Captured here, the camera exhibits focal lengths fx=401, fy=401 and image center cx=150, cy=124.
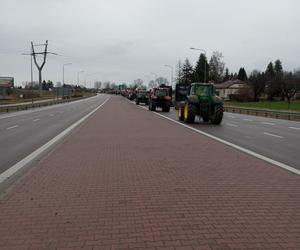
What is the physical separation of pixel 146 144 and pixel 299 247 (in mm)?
9470

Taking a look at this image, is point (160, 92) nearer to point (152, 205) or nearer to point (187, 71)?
point (152, 205)

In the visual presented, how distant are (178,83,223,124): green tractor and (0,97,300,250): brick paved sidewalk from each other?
44.7 feet

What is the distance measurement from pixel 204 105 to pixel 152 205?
18.9 metres

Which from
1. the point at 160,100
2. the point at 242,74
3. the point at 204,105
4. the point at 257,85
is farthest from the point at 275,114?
the point at 242,74

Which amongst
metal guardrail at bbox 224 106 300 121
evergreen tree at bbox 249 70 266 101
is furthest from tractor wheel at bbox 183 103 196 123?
evergreen tree at bbox 249 70 266 101

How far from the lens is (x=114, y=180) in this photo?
26.7 ft

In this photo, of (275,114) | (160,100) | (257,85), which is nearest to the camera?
(275,114)

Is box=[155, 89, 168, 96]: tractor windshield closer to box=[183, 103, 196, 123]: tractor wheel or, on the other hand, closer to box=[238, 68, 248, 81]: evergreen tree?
box=[183, 103, 196, 123]: tractor wheel

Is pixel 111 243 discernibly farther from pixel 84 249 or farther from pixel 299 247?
pixel 299 247

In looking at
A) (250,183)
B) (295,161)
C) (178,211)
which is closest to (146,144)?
(295,161)

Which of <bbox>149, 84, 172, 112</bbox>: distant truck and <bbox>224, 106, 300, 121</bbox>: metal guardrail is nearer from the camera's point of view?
<bbox>224, 106, 300, 121</bbox>: metal guardrail

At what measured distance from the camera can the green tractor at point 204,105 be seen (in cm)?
2439

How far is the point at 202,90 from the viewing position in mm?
25203

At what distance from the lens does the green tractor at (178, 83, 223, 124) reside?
24.4 metres
